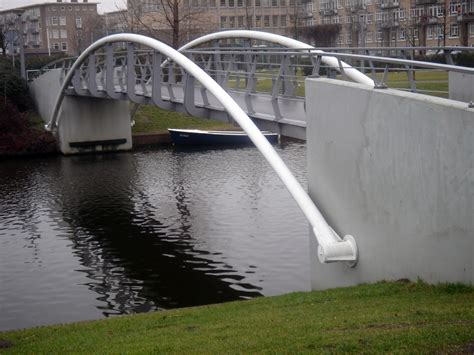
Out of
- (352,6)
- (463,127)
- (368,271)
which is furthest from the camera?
(352,6)

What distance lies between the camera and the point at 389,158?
35.3 ft

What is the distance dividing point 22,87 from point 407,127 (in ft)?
117

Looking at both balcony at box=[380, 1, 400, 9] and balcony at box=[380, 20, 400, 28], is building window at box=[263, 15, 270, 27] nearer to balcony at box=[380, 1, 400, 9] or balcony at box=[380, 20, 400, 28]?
balcony at box=[380, 1, 400, 9]

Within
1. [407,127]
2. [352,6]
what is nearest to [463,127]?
[407,127]

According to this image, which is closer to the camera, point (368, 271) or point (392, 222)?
point (392, 222)

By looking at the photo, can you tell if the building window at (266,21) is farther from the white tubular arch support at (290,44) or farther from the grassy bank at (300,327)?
the grassy bank at (300,327)

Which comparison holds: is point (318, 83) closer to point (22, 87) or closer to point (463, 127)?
point (463, 127)

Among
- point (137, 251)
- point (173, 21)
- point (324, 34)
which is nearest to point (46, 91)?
point (173, 21)

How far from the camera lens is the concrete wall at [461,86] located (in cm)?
1116

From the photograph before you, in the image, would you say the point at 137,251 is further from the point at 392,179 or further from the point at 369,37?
the point at 369,37

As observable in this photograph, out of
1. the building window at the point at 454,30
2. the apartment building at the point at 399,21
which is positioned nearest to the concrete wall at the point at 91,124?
the apartment building at the point at 399,21

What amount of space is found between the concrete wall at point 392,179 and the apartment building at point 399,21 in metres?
31.3

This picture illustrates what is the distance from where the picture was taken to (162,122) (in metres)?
42.8

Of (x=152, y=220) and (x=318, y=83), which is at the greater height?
(x=318, y=83)
